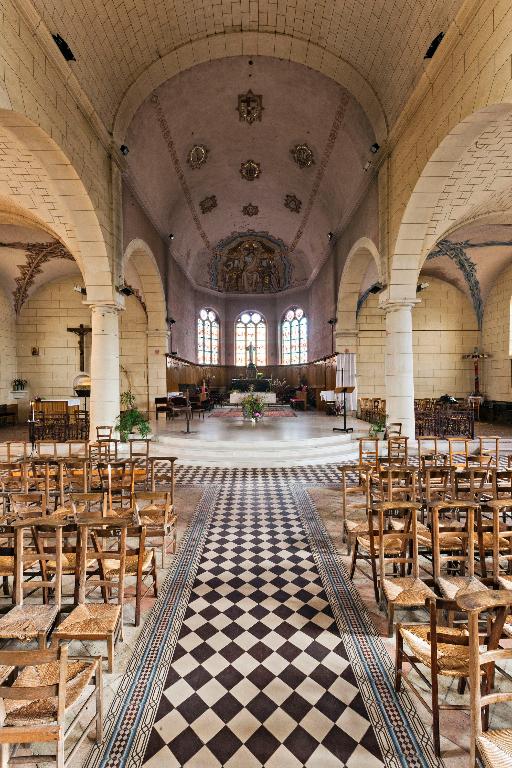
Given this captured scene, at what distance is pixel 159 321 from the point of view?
51.5 ft

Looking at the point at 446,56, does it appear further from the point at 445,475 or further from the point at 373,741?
the point at 373,741

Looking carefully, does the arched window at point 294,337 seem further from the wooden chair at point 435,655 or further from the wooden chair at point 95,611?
the wooden chair at point 435,655

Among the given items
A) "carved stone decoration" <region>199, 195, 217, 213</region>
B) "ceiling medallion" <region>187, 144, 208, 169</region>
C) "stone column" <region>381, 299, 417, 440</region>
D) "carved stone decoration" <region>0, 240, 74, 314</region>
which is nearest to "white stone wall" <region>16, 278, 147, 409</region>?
"carved stone decoration" <region>0, 240, 74, 314</region>

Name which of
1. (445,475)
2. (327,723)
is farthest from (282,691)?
(445,475)

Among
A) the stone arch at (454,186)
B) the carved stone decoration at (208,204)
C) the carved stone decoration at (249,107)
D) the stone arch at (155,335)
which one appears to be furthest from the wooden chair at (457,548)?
the carved stone decoration at (208,204)

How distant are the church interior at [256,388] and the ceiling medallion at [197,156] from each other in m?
0.09

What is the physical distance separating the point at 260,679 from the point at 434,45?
945 cm

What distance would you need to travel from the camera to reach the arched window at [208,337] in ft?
79.4

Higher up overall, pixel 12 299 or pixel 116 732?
pixel 12 299

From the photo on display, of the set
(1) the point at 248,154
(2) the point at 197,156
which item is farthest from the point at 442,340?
(2) the point at 197,156

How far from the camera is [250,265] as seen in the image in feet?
81.4

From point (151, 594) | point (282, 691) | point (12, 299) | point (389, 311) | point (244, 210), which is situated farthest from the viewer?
point (244, 210)

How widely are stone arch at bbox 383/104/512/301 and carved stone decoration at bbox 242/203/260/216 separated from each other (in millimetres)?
11024

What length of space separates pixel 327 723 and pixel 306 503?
4.32 metres
